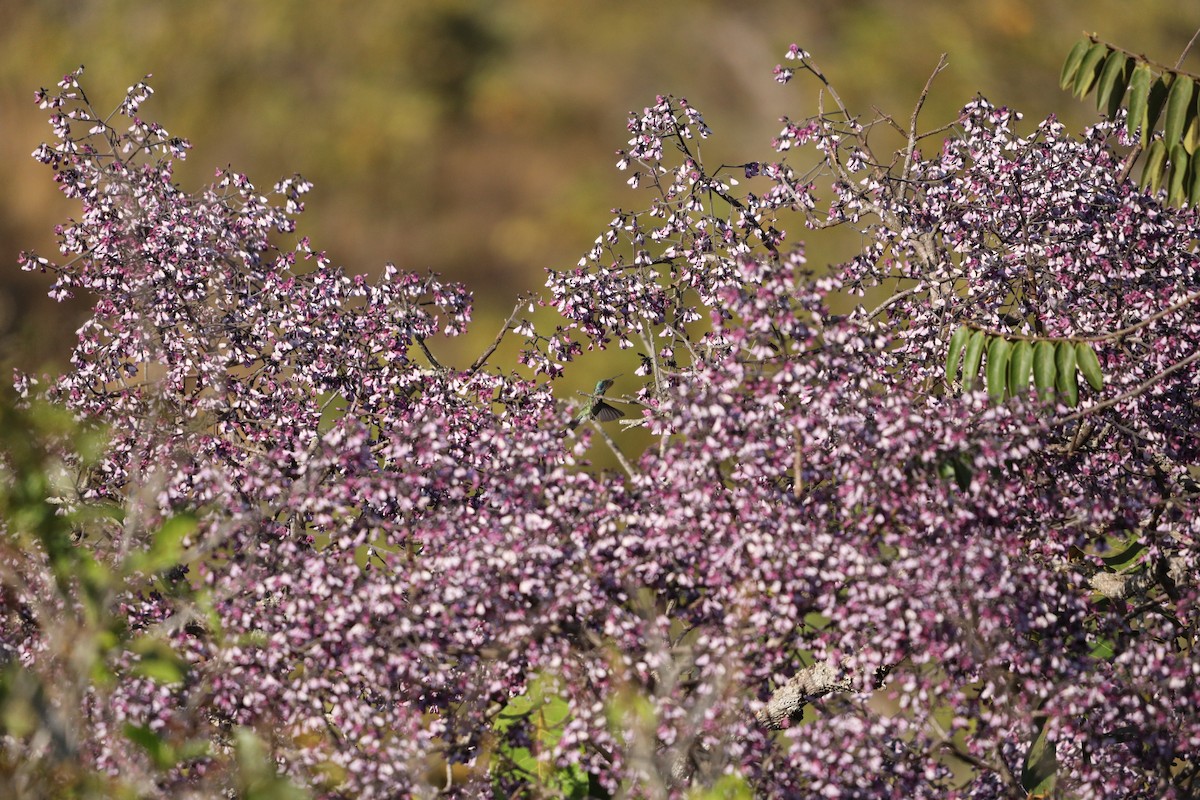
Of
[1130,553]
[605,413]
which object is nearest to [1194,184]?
[1130,553]

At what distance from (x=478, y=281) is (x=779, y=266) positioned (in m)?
21.6

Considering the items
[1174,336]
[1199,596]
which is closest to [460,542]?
[1199,596]

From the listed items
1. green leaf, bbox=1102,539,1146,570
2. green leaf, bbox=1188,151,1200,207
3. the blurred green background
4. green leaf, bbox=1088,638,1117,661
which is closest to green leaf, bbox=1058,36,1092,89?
green leaf, bbox=1188,151,1200,207

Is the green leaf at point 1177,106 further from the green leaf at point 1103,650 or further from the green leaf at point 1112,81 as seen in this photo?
the green leaf at point 1103,650

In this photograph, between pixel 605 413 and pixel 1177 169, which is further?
pixel 605 413

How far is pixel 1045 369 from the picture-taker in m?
7.52

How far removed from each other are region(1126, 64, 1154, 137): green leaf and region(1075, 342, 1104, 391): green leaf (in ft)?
4.11

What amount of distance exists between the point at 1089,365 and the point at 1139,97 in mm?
1645

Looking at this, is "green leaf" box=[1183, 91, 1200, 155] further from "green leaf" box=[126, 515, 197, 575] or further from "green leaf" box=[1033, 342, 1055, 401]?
"green leaf" box=[126, 515, 197, 575]

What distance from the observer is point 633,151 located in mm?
10227

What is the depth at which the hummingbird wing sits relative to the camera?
33.1 feet

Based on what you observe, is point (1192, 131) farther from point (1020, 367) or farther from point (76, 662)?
point (76, 662)

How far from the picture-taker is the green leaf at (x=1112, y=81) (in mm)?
7914

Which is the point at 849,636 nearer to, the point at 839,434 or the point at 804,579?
the point at 804,579
